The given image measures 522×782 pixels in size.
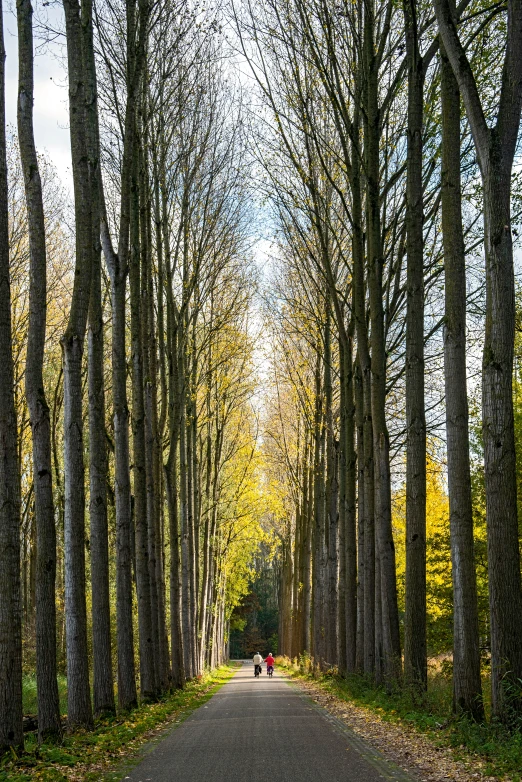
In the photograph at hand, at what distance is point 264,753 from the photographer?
9.41 meters

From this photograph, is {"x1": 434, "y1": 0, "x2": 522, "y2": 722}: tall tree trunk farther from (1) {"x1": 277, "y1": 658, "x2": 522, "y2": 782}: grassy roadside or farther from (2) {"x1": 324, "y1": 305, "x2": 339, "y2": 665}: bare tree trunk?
(2) {"x1": 324, "y1": 305, "x2": 339, "y2": 665}: bare tree trunk

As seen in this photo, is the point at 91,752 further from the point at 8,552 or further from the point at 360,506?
the point at 360,506

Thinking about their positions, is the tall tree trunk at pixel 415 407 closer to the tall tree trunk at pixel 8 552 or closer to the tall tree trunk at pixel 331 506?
the tall tree trunk at pixel 8 552

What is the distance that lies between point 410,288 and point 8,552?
25.2 ft

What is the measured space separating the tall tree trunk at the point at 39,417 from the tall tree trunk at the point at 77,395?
0.98 m

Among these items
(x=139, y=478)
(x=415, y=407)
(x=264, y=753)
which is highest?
(x=415, y=407)

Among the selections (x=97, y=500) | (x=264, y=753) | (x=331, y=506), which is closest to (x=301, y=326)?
(x=331, y=506)

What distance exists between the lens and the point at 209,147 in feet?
69.7

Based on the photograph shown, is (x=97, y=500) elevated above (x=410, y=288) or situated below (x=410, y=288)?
below

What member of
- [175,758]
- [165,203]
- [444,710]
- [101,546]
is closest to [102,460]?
[101,546]

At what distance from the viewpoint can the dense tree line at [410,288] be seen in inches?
364

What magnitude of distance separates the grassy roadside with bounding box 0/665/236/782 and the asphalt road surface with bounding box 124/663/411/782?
0.35m

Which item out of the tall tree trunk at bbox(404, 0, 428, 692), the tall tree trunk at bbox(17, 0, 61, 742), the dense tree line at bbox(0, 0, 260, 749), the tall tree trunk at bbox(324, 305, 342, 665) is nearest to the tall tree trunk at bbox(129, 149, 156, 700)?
the dense tree line at bbox(0, 0, 260, 749)

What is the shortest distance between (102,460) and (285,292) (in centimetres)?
1596
